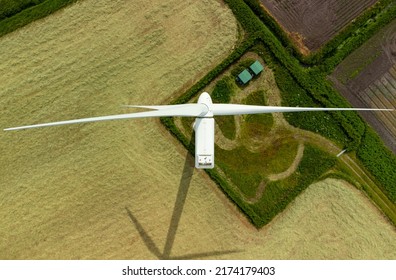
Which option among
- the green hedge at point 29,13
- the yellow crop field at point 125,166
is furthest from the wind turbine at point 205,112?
the green hedge at point 29,13

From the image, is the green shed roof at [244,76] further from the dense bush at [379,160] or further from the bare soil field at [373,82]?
the dense bush at [379,160]

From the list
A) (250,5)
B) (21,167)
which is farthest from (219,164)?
(21,167)

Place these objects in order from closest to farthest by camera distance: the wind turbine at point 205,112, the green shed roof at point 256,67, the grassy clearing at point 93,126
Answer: the wind turbine at point 205,112 < the grassy clearing at point 93,126 < the green shed roof at point 256,67

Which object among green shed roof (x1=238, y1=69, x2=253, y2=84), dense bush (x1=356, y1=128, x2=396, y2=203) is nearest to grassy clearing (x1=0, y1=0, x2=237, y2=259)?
green shed roof (x1=238, y1=69, x2=253, y2=84)

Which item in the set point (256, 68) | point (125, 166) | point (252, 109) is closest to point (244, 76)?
point (256, 68)

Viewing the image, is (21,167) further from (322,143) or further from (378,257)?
(378,257)

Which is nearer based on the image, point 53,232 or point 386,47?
point 53,232

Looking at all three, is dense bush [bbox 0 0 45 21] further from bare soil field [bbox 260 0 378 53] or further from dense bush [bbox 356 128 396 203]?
dense bush [bbox 356 128 396 203]
